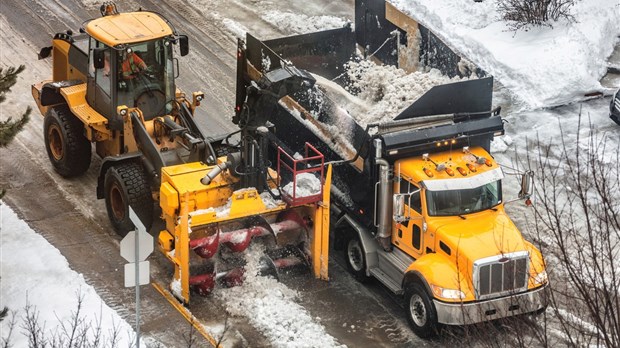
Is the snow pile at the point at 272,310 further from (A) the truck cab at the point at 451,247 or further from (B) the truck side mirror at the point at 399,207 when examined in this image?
(B) the truck side mirror at the point at 399,207

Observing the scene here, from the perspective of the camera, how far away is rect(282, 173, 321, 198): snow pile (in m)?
15.6

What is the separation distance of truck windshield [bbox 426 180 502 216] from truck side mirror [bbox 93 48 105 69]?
5.31 meters

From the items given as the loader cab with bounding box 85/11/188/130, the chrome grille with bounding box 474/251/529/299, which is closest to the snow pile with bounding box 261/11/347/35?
the loader cab with bounding box 85/11/188/130

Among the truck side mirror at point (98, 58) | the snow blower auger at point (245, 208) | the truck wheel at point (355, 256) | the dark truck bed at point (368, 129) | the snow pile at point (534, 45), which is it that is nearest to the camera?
the snow blower auger at point (245, 208)

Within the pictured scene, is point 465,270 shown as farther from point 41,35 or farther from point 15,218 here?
point 41,35

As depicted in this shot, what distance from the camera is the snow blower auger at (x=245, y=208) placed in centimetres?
1528

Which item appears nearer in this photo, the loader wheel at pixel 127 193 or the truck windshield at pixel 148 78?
the loader wheel at pixel 127 193

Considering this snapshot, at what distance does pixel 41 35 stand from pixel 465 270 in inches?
484

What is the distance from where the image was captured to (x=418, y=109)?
15.7m

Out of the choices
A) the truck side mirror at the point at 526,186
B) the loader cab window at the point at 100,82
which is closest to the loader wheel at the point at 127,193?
the loader cab window at the point at 100,82

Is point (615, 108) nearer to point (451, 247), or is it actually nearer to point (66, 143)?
point (451, 247)

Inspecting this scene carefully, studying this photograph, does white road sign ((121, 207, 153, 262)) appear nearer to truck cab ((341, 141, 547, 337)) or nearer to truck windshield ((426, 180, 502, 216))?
truck cab ((341, 141, 547, 337))

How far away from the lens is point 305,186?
1592cm

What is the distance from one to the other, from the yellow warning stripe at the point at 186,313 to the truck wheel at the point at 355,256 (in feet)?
8.32
